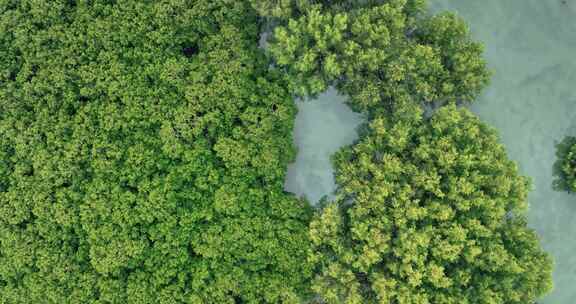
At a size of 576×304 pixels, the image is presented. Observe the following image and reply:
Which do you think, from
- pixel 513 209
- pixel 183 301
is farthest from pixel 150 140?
pixel 513 209

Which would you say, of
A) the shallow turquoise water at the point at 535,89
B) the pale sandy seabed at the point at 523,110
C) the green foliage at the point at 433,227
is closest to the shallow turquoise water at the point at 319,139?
the pale sandy seabed at the point at 523,110

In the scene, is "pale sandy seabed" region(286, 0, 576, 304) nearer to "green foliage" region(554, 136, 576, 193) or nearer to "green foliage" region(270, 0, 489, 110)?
"green foliage" region(554, 136, 576, 193)

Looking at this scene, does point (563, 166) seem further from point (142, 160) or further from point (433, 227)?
point (142, 160)

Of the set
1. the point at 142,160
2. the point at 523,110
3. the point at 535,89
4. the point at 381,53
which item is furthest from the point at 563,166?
the point at 142,160

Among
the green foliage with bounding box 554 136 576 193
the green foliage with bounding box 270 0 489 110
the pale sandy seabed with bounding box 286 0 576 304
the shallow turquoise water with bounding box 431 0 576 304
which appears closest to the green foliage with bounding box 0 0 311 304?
the green foliage with bounding box 270 0 489 110

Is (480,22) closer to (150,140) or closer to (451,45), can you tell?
(451,45)
